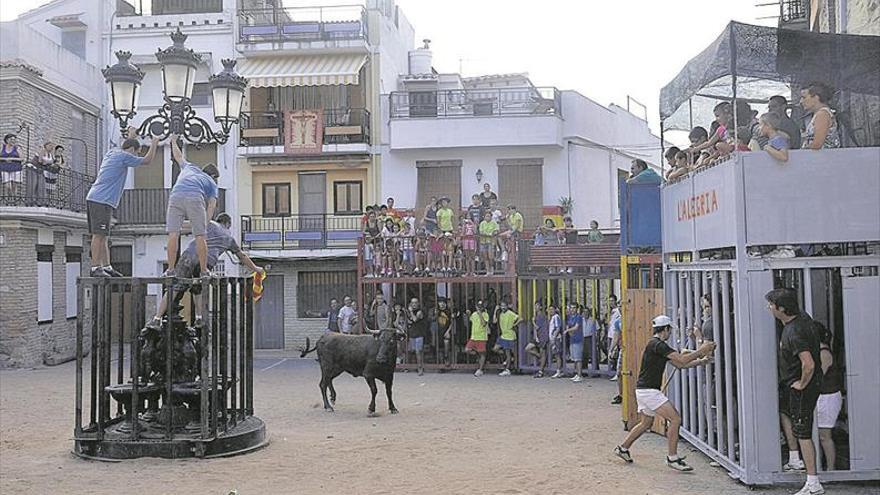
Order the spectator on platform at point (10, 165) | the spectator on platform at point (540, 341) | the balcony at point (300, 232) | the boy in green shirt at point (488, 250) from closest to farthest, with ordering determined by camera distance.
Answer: the spectator on platform at point (540, 341) < the boy in green shirt at point (488, 250) < the spectator on platform at point (10, 165) < the balcony at point (300, 232)

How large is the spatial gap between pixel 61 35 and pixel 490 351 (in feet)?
59.0

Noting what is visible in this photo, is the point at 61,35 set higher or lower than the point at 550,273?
higher

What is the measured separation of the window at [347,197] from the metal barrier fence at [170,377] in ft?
52.7

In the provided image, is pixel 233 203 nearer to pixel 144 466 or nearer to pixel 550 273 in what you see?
pixel 550 273

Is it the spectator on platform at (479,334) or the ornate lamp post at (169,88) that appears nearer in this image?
the ornate lamp post at (169,88)

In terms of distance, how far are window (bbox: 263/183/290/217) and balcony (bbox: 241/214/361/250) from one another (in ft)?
1.25

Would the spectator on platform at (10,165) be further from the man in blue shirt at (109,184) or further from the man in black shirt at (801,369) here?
the man in black shirt at (801,369)

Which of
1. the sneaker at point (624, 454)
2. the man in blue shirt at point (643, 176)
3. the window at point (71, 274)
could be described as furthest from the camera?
the window at point (71, 274)

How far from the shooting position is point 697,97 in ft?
41.0

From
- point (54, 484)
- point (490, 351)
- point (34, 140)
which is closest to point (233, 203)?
point (34, 140)

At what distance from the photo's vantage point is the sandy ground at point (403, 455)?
31.7 ft

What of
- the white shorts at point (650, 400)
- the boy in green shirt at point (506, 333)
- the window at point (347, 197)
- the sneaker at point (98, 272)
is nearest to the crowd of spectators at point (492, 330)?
the boy in green shirt at point (506, 333)

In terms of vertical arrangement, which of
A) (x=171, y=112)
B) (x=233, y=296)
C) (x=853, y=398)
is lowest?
(x=853, y=398)

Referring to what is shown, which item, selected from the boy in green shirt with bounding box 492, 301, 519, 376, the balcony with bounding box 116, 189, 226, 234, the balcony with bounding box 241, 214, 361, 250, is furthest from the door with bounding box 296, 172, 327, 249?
the boy in green shirt with bounding box 492, 301, 519, 376
